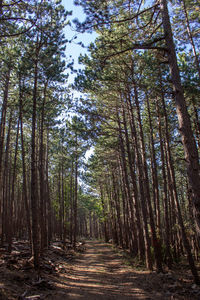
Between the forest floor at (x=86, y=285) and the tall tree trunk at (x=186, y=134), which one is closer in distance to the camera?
the tall tree trunk at (x=186, y=134)

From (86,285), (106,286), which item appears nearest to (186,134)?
(106,286)

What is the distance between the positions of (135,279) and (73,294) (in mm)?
2962

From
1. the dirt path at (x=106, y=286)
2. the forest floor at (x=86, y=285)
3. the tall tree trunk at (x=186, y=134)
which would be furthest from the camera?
the dirt path at (x=106, y=286)

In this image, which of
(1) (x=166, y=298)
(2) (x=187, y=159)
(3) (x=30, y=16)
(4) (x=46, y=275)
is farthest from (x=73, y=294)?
(3) (x=30, y=16)

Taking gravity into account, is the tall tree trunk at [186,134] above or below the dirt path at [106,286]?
above

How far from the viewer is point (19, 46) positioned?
35.6 ft

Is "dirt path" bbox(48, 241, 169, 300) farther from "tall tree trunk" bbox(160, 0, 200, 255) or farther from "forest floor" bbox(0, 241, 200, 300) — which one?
"tall tree trunk" bbox(160, 0, 200, 255)

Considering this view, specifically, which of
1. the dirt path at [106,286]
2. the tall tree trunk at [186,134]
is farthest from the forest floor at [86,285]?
the tall tree trunk at [186,134]

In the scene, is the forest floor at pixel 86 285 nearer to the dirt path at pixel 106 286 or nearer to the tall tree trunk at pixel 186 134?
the dirt path at pixel 106 286

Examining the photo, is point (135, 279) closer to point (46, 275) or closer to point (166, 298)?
point (166, 298)

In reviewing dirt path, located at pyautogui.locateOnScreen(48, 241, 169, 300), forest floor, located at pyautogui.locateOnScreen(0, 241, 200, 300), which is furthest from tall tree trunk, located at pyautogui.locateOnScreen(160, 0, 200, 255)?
dirt path, located at pyautogui.locateOnScreen(48, 241, 169, 300)

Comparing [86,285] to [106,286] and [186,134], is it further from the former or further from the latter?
[186,134]

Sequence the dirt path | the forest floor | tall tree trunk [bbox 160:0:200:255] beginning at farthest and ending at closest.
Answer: the dirt path
the forest floor
tall tree trunk [bbox 160:0:200:255]

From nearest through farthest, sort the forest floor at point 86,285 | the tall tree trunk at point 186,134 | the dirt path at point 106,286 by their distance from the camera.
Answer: the tall tree trunk at point 186,134 → the forest floor at point 86,285 → the dirt path at point 106,286
